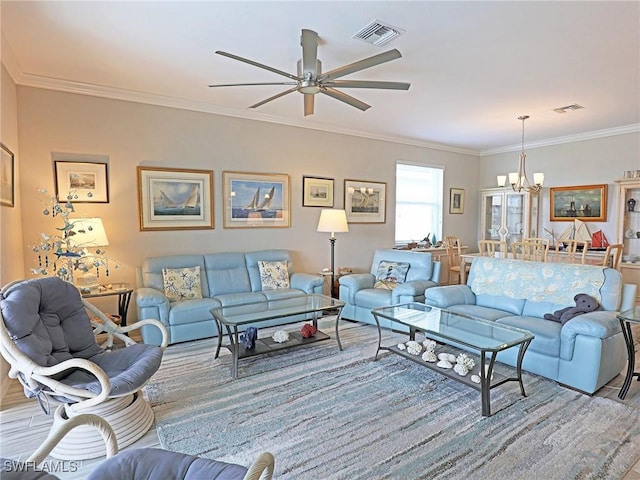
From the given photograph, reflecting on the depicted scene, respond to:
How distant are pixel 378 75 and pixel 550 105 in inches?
95.0

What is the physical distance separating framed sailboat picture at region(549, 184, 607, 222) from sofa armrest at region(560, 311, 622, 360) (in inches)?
147

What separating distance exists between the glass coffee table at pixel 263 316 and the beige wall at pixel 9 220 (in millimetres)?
1652

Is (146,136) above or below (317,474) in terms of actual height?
above

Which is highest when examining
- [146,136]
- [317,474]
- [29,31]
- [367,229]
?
[29,31]

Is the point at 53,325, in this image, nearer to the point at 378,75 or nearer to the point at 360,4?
the point at 360,4

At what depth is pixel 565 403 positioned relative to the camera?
2.68 metres

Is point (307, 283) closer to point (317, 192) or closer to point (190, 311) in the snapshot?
point (190, 311)

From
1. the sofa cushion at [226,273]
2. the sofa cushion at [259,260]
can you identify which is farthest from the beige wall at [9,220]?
the sofa cushion at [259,260]

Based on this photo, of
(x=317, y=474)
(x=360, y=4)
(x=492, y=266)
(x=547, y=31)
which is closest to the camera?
(x=317, y=474)

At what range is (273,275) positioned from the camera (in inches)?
186

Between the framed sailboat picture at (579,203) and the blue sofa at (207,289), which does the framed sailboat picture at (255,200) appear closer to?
the blue sofa at (207,289)

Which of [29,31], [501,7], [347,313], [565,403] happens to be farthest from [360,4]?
[347,313]

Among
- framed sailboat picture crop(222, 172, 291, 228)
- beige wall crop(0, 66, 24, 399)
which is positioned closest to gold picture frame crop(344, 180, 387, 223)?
framed sailboat picture crop(222, 172, 291, 228)

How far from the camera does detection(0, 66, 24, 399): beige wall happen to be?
2872mm
